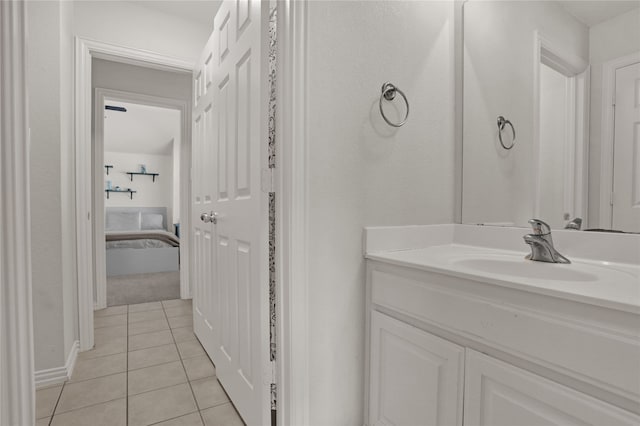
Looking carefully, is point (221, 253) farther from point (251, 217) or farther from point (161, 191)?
point (161, 191)

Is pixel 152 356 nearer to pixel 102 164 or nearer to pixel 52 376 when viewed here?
pixel 52 376

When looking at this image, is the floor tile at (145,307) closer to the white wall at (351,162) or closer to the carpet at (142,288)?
the carpet at (142,288)

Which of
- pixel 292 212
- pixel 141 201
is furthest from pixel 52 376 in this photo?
pixel 141 201

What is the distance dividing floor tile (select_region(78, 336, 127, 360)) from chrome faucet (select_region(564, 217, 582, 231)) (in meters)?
2.55

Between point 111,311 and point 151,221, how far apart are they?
4.54m

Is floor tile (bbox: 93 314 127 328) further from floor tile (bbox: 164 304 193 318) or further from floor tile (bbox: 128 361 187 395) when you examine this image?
floor tile (bbox: 128 361 187 395)

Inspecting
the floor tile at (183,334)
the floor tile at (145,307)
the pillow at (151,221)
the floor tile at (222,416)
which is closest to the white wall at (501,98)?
the floor tile at (222,416)

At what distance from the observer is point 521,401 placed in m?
0.79

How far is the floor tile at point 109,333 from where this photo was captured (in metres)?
2.33

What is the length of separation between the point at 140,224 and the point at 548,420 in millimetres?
7666

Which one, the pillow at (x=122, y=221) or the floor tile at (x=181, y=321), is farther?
the pillow at (x=122, y=221)

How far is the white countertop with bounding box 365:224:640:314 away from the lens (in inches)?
28.3

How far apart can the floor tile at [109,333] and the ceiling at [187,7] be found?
2.44m

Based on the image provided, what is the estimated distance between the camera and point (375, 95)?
1279mm
